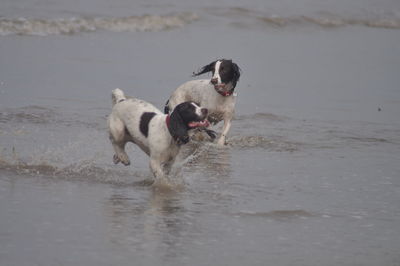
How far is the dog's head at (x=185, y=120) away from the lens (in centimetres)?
873

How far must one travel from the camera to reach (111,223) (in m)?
7.70

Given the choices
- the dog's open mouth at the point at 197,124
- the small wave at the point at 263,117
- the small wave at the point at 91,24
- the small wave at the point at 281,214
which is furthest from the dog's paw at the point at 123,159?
the small wave at the point at 91,24

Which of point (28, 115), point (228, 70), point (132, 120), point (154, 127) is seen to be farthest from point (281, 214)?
point (28, 115)

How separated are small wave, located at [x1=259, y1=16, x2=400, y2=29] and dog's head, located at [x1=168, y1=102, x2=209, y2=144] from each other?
16.2 m

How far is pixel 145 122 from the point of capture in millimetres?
9367

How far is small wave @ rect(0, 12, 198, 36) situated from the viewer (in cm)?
2088

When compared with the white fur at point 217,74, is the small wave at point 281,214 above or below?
below

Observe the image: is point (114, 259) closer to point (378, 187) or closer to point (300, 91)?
point (378, 187)

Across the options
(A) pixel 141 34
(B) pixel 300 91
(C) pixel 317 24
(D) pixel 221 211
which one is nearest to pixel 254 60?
(B) pixel 300 91

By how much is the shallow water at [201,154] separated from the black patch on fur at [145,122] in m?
0.49

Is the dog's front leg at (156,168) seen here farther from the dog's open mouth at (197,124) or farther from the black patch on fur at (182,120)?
the dog's open mouth at (197,124)

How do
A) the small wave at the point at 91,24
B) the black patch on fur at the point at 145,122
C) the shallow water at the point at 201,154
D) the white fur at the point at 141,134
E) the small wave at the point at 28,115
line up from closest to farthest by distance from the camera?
the shallow water at the point at 201,154
the white fur at the point at 141,134
the black patch on fur at the point at 145,122
the small wave at the point at 28,115
the small wave at the point at 91,24

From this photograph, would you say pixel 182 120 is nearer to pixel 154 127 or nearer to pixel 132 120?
pixel 154 127

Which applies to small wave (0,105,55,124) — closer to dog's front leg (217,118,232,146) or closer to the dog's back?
dog's front leg (217,118,232,146)
